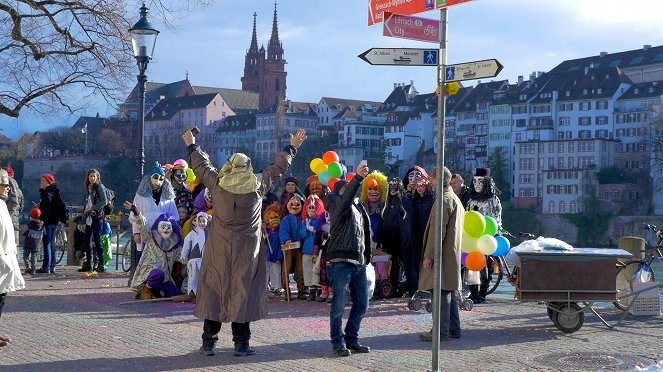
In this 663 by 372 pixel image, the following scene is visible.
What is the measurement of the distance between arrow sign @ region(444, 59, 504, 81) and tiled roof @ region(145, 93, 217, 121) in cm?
16103

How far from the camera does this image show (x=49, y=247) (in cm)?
1784

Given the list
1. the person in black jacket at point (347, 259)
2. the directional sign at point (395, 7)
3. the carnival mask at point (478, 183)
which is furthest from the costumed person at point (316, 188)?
the directional sign at point (395, 7)

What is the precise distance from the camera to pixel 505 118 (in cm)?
12125

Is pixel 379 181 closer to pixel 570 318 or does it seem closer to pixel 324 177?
pixel 324 177

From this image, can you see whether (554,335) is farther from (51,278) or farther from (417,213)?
(51,278)

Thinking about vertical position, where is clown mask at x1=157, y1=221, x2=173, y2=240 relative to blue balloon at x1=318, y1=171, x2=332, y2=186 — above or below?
below

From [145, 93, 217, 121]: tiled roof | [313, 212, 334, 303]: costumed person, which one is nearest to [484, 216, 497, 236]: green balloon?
[313, 212, 334, 303]: costumed person

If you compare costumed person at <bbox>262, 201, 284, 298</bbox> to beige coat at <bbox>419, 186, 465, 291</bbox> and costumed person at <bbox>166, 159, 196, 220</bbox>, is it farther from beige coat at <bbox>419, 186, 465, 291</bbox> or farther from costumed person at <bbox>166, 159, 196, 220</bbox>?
beige coat at <bbox>419, 186, 465, 291</bbox>

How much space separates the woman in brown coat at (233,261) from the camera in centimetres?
902

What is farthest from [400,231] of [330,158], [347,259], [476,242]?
[347,259]

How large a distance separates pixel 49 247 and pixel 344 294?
32.3 feet

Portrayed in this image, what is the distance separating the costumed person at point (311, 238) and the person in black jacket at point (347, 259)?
4256 millimetres

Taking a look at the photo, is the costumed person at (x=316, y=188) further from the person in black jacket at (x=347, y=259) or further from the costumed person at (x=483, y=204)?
the person in black jacket at (x=347, y=259)

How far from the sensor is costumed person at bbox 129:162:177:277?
14.6 metres
